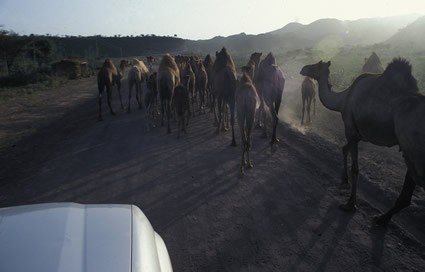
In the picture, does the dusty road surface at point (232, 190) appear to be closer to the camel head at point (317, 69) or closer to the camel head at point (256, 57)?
the camel head at point (317, 69)

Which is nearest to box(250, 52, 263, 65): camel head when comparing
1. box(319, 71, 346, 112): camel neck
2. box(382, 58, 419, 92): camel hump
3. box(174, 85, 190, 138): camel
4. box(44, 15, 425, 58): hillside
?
box(174, 85, 190, 138): camel

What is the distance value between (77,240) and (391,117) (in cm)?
524

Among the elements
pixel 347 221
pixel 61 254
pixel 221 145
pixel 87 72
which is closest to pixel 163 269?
pixel 61 254

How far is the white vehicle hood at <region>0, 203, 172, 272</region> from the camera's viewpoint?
7.52 feet

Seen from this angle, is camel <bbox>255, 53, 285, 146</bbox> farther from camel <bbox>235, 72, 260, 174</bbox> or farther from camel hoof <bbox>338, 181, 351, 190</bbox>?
camel hoof <bbox>338, 181, 351, 190</bbox>

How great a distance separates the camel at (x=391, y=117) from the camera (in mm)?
5434

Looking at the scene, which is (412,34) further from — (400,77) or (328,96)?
(400,77)

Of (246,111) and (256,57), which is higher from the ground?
(256,57)

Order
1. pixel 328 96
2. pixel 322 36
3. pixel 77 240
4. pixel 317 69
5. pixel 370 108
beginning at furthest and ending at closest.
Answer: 1. pixel 322 36
2. pixel 317 69
3. pixel 328 96
4. pixel 370 108
5. pixel 77 240

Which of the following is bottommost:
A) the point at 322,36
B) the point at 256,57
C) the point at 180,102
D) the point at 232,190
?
the point at 232,190

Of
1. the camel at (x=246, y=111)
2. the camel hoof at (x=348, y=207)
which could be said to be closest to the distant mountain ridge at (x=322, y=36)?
the camel at (x=246, y=111)

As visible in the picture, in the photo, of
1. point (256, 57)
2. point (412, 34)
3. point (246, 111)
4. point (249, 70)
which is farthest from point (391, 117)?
point (412, 34)

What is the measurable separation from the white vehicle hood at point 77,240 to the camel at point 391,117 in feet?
13.1

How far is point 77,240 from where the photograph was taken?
2.55 meters
